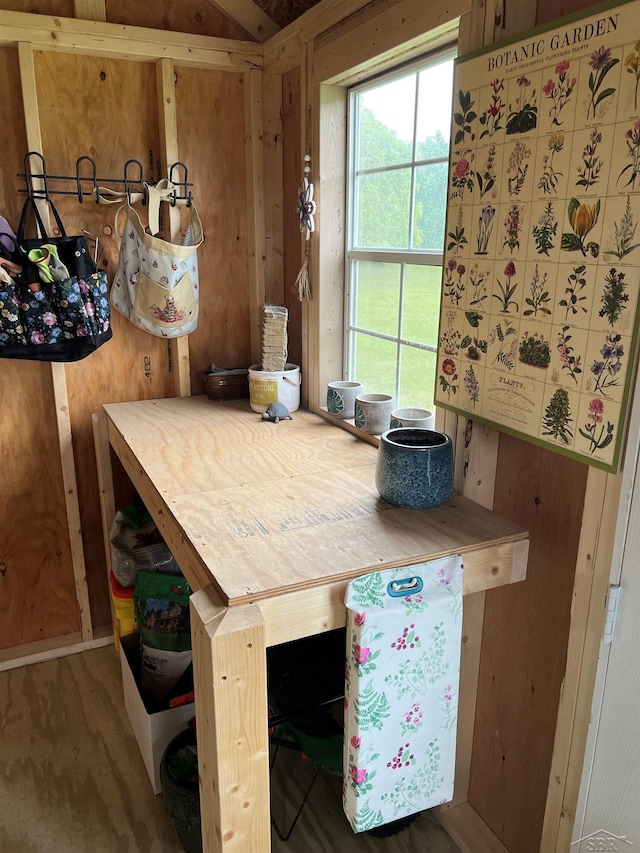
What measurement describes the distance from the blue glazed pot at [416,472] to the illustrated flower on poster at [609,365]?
1.25ft

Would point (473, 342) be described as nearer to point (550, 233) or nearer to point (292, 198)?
point (550, 233)

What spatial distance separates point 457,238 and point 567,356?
40 centimetres

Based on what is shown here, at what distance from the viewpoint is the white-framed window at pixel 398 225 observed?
170 cm

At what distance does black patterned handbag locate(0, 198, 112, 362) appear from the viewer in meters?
2.02

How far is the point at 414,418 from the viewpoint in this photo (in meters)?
1.74

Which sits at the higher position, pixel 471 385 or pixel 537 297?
pixel 537 297

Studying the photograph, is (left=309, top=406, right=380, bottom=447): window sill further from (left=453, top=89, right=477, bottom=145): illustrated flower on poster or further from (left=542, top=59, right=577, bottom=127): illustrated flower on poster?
(left=542, top=59, right=577, bottom=127): illustrated flower on poster

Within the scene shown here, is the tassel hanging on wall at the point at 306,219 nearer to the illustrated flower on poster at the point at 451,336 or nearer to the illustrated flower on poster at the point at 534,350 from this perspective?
the illustrated flower on poster at the point at 451,336

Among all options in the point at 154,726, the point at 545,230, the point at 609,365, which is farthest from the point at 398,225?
the point at 154,726

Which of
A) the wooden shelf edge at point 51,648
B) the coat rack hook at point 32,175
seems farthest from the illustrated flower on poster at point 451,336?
the wooden shelf edge at point 51,648

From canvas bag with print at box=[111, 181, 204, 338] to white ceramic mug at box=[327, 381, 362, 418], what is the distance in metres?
0.63

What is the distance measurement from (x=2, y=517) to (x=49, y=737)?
78 centimetres

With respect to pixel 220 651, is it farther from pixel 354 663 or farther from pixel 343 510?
pixel 343 510

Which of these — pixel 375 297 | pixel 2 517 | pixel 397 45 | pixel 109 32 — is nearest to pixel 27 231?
pixel 109 32
